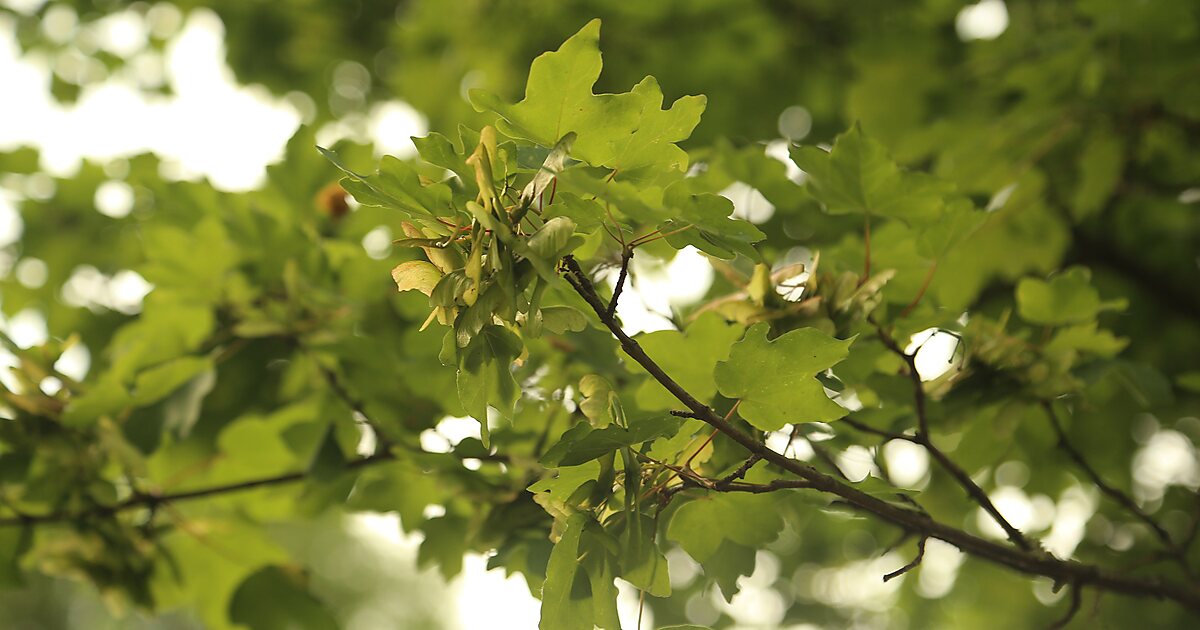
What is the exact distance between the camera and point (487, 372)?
751 mm

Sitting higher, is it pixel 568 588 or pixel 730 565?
pixel 568 588

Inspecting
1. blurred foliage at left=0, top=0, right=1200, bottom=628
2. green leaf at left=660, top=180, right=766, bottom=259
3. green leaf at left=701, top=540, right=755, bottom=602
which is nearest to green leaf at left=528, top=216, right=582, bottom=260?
blurred foliage at left=0, top=0, right=1200, bottom=628

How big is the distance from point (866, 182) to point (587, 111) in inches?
16.0

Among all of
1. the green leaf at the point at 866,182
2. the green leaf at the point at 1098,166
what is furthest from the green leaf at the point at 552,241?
the green leaf at the point at 1098,166

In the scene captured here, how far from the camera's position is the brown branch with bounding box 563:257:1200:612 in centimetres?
70

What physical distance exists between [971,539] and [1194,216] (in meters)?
1.52

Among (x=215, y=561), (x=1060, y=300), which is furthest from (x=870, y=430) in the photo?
(x=215, y=561)

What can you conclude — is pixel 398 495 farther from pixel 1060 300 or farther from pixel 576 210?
pixel 1060 300

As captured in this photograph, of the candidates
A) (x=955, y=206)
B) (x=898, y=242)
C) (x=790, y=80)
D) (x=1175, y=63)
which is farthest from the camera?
(x=790, y=80)

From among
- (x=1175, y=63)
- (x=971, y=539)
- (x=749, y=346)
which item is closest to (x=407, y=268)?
(x=749, y=346)

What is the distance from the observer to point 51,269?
2.06 meters

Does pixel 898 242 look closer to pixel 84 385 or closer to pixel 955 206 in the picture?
pixel 955 206

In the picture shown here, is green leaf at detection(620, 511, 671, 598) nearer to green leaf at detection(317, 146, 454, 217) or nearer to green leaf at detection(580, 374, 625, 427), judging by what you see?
green leaf at detection(580, 374, 625, 427)

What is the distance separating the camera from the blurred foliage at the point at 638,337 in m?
0.76
